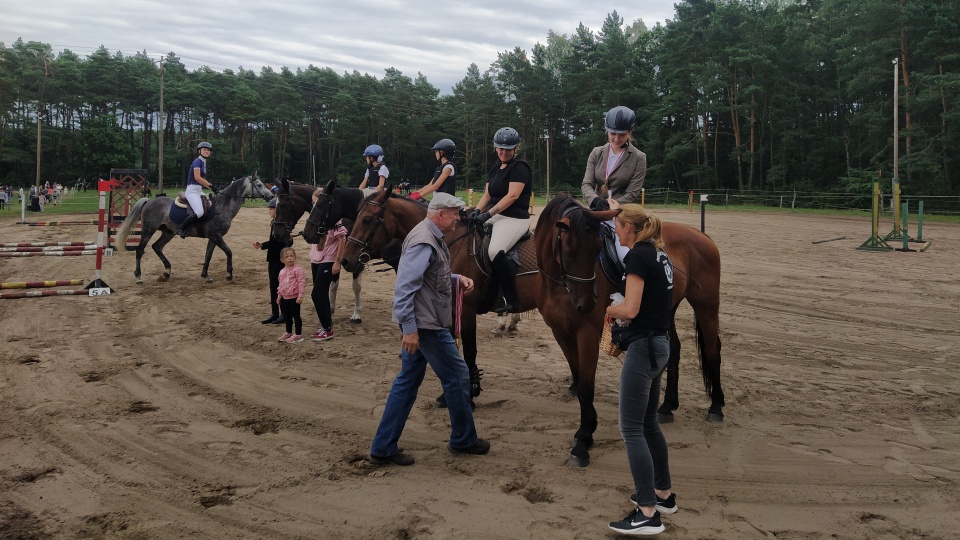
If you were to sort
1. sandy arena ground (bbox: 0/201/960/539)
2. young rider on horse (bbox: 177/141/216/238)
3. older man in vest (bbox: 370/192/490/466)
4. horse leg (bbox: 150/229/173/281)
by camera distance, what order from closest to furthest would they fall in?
sandy arena ground (bbox: 0/201/960/539), older man in vest (bbox: 370/192/490/466), young rider on horse (bbox: 177/141/216/238), horse leg (bbox: 150/229/173/281)

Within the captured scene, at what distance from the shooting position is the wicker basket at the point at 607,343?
4117 millimetres

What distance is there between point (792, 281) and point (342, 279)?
1013cm

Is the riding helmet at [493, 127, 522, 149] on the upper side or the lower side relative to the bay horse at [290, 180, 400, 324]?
upper

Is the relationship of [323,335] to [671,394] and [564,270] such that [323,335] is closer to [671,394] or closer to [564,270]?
[671,394]

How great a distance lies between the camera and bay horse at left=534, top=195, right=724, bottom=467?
4.43 m

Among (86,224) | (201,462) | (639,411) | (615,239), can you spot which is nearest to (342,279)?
(201,462)

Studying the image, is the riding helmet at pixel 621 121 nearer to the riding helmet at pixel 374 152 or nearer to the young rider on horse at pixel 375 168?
the young rider on horse at pixel 375 168

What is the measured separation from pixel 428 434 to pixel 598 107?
56.1 metres

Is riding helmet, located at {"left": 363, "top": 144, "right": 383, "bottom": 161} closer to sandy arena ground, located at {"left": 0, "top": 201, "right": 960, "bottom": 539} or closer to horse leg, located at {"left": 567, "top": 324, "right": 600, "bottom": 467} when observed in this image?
sandy arena ground, located at {"left": 0, "top": 201, "right": 960, "bottom": 539}

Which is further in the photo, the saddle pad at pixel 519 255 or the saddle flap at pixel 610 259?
the saddle pad at pixel 519 255

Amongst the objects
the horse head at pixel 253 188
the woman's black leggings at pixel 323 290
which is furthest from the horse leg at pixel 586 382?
the horse head at pixel 253 188

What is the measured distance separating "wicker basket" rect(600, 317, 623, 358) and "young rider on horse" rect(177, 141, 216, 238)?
33.7 feet

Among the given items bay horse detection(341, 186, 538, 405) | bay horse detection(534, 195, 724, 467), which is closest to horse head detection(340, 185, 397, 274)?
bay horse detection(341, 186, 538, 405)

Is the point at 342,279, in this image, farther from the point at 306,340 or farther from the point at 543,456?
the point at 543,456
